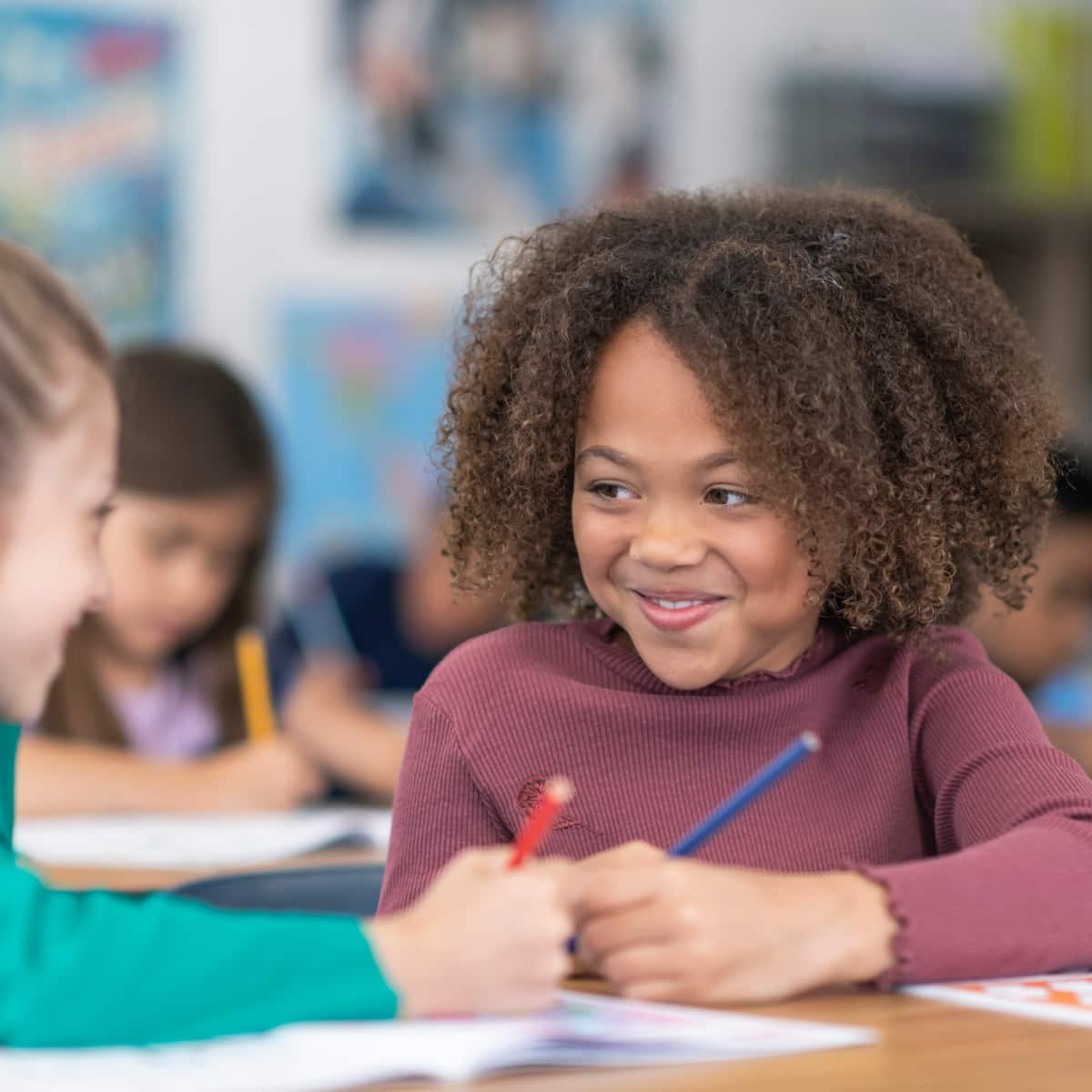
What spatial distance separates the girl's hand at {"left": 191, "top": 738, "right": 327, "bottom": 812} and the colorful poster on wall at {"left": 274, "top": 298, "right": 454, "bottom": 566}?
4.80ft

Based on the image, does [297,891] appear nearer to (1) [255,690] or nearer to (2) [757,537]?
(2) [757,537]

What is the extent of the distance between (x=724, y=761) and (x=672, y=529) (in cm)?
14

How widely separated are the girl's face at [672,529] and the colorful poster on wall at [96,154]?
2224mm

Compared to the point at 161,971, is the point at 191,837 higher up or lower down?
lower down

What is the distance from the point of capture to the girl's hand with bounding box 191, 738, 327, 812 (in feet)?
5.98

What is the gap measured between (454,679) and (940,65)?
3.26m

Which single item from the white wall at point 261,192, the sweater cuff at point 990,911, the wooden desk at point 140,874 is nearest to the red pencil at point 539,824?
the sweater cuff at point 990,911

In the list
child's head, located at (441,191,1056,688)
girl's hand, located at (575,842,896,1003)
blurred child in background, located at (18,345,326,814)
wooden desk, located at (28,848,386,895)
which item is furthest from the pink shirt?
girl's hand, located at (575,842,896,1003)

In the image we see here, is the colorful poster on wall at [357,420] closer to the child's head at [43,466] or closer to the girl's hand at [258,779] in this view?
the girl's hand at [258,779]

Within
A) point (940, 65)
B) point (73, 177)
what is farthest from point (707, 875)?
point (940, 65)


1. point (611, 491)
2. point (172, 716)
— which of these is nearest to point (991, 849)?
point (611, 491)

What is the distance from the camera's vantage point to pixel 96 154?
122 inches

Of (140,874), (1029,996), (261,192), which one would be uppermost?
(261,192)

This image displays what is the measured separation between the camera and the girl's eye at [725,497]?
3.04 ft
